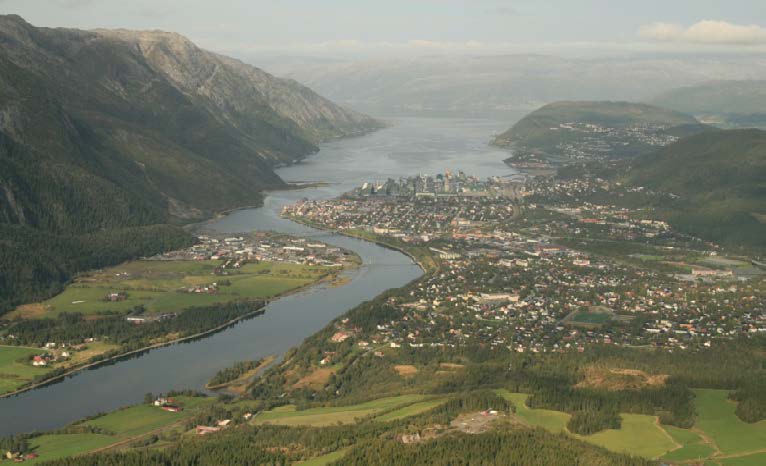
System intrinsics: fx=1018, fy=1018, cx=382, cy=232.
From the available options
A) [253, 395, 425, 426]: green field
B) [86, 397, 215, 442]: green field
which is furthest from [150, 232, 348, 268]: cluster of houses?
[253, 395, 425, 426]: green field

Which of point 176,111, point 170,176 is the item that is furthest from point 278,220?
point 176,111

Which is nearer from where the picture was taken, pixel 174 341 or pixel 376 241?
pixel 174 341

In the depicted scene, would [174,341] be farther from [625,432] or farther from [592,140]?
[592,140]

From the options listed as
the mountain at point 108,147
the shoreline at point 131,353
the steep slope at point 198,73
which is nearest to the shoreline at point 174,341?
the shoreline at point 131,353

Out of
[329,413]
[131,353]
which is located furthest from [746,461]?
[131,353]

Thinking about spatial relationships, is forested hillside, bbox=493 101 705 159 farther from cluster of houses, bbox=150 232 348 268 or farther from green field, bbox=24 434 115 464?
green field, bbox=24 434 115 464

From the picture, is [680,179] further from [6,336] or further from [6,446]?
[6,446]
